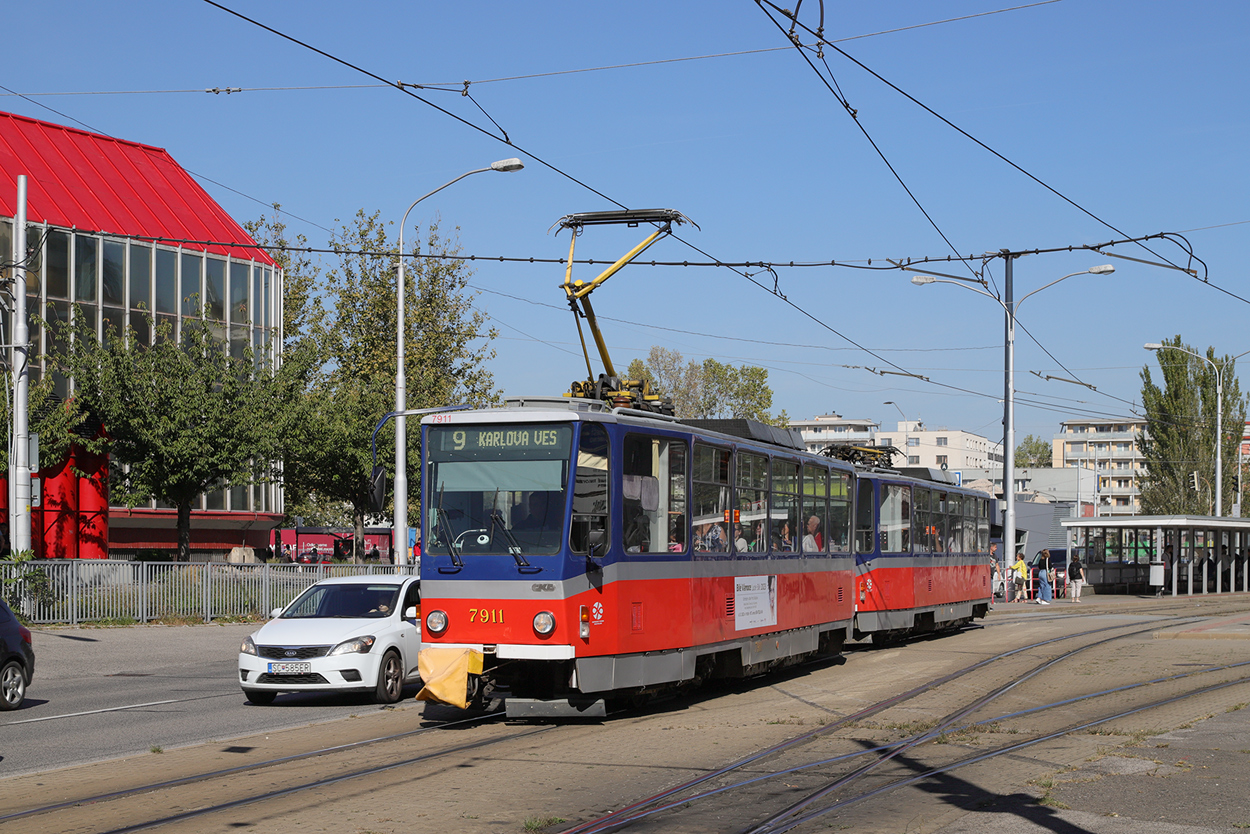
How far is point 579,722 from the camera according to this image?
520 inches

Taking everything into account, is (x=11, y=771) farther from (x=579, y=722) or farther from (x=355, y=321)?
(x=355, y=321)

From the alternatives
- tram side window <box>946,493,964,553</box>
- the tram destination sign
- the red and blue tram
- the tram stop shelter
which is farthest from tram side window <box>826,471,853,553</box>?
the tram stop shelter

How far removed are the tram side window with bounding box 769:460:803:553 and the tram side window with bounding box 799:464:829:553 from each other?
1.08ft

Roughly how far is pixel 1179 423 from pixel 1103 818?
68.4 metres

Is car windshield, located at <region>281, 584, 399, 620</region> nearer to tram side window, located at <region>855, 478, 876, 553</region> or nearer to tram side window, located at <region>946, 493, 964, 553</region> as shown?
tram side window, located at <region>855, 478, 876, 553</region>

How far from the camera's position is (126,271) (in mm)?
45844

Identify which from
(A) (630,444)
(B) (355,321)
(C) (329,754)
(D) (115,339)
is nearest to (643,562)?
(A) (630,444)

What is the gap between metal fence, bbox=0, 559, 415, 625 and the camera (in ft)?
80.7

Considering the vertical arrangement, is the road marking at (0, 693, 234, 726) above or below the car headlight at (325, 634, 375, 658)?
below

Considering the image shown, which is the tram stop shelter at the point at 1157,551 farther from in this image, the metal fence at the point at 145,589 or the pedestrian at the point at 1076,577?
the metal fence at the point at 145,589

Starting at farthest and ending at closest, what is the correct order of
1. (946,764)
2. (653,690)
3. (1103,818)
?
(653,690) < (946,764) < (1103,818)

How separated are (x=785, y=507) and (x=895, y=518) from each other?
19.0 feet

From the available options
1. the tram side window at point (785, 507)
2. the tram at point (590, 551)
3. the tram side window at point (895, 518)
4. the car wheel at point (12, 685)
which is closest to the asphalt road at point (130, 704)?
the car wheel at point (12, 685)

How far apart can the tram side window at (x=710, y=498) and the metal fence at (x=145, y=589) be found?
13170mm
